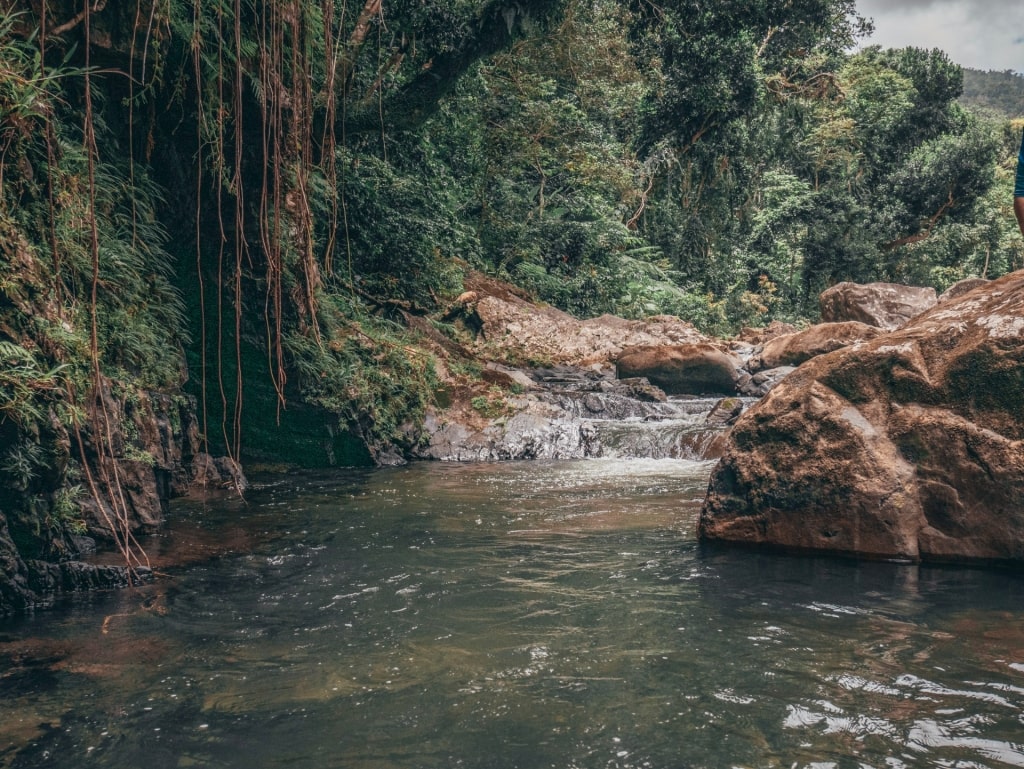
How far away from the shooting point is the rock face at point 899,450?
4500mm

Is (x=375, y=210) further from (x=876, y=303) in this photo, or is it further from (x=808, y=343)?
(x=876, y=303)

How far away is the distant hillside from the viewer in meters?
100

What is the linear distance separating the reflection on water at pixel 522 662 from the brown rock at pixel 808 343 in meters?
10.3

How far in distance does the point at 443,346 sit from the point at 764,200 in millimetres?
21101

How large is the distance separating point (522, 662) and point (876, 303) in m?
17.3

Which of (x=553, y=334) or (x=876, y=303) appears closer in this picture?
(x=553, y=334)

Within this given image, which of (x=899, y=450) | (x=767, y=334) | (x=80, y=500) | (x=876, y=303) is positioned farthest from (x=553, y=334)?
(x=80, y=500)

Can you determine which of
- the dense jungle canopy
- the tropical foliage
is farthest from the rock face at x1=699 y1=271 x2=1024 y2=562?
the dense jungle canopy

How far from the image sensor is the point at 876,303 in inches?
715

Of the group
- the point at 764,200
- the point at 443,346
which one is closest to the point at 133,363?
the point at 443,346

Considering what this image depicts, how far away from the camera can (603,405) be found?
12.9 m

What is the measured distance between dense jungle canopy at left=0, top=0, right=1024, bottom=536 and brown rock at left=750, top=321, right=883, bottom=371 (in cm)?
504

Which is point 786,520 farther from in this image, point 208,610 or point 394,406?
point 394,406

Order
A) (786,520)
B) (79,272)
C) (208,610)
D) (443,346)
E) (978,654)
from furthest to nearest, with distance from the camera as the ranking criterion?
(443,346)
(79,272)
(786,520)
(208,610)
(978,654)
